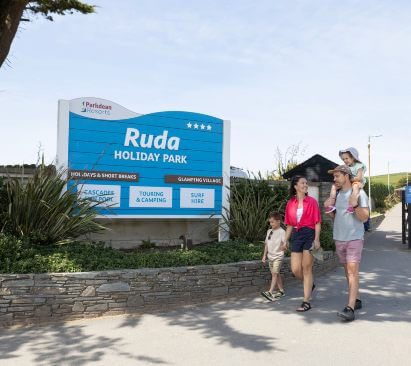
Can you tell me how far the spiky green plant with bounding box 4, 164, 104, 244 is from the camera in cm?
648

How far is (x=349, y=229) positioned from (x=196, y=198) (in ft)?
12.1

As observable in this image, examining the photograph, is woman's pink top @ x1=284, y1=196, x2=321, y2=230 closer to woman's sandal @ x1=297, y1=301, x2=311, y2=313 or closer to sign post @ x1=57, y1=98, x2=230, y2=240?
woman's sandal @ x1=297, y1=301, x2=311, y2=313

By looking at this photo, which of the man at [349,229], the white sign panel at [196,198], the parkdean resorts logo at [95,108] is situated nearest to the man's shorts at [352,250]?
the man at [349,229]

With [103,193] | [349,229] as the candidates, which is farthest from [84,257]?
[349,229]

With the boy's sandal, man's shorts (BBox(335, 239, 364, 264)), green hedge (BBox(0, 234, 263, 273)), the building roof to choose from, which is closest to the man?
man's shorts (BBox(335, 239, 364, 264))

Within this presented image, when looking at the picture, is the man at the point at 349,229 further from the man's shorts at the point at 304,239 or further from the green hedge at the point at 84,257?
the green hedge at the point at 84,257

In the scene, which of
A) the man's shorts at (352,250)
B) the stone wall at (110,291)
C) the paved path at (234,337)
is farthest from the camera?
the stone wall at (110,291)

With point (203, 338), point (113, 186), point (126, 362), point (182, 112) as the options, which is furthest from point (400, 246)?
point (126, 362)

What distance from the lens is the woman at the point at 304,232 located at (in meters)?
5.70

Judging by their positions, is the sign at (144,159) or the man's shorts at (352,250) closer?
the man's shorts at (352,250)

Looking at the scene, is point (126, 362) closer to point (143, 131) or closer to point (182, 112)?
point (143, 131)

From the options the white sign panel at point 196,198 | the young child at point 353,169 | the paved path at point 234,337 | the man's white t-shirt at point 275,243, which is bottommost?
the paved path at point 234,337

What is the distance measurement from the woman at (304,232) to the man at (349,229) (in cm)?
38

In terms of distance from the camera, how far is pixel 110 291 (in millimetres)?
5762
